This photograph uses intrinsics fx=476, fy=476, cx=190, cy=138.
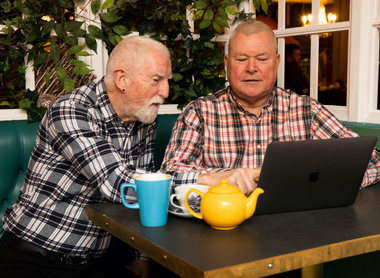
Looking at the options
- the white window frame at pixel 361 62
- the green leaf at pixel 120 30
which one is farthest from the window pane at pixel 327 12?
the green leaf at pixel 120 30

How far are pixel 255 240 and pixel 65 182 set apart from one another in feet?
2.74

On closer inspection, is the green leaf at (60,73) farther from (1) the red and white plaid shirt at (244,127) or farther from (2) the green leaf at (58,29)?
(1) the red and white plaid shirt at (244,127)

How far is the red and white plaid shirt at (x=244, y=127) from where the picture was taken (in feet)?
6.75

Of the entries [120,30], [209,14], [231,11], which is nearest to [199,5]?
[209,14]

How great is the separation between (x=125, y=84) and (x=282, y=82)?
4.30 feet

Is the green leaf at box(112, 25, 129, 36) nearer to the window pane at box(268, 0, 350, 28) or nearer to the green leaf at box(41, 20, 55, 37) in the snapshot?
the green leaf at box(41, 20, 55, 37)

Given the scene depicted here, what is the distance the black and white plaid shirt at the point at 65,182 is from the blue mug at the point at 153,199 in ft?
1.40

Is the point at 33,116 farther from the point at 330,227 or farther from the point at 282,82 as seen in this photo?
the point at 330,227

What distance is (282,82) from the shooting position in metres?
2.79

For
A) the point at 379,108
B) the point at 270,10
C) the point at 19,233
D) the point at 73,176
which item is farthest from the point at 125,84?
the point at 270,10

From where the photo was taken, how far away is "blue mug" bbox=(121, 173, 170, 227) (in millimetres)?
1188

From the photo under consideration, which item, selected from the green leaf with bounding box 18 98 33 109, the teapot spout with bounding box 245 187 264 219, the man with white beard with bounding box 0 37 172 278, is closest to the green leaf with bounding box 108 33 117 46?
the green leaf with bounding box 18 98 33 109

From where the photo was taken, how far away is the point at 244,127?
83.8 inches

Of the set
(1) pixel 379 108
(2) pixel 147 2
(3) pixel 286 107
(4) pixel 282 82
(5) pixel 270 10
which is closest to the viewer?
(3) pixel 286 107
